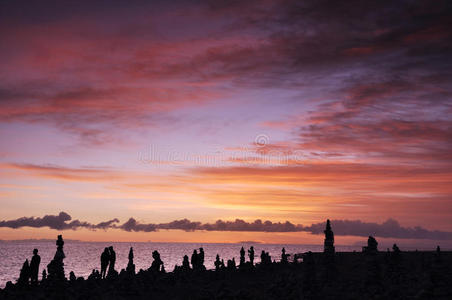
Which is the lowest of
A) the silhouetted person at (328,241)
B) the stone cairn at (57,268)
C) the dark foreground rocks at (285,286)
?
the dark foreground rocks at (285,286)

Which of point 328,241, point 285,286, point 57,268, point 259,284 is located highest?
point 328,241

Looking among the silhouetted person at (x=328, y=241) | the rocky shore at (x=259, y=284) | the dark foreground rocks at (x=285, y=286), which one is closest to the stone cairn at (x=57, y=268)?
the rocky shore at (x=259, y=284)

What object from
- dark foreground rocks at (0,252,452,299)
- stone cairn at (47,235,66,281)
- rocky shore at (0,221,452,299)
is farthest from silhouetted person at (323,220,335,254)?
stone cairn at (47,235,66,281)

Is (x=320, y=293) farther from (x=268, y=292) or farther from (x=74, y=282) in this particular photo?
(x=74, y=282)

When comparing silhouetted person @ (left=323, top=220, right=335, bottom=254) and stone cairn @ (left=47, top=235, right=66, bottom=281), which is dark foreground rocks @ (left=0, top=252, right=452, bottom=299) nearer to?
stone cairn @ (left=47, top=235, right=66, bottom=281)

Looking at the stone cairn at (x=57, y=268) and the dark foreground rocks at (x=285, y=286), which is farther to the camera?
the stone cairn at (x=57, y=268)

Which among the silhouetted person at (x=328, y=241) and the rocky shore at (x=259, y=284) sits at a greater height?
the silhouetted person at (x=328, y=241)

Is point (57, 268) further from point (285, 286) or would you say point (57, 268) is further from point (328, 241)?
point (328, 241)

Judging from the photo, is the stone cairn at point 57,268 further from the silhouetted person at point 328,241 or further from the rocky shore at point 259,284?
the silhouetted person at point 328,241

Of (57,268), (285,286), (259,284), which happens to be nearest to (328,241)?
(285,286)

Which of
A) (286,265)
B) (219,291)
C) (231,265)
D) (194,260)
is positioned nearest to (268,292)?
(219,291)

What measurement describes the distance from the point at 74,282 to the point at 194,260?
59.5 feet

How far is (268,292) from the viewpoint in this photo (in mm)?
45625

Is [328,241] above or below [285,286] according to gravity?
above
